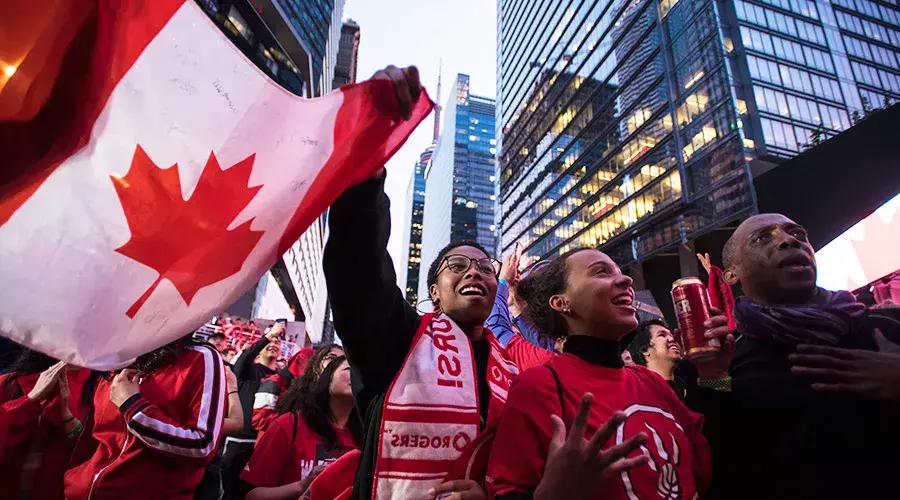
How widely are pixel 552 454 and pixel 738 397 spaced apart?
1.11 m

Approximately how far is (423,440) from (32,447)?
9.27 feet

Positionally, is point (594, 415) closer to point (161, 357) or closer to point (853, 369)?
point (853, 369)

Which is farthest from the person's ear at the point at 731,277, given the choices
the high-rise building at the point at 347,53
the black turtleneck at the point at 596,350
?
the high-rise building at the point at 347,53

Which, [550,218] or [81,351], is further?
[550,218]

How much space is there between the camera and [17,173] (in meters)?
1.49

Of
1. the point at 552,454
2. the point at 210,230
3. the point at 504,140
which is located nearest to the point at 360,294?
the point at 210,230

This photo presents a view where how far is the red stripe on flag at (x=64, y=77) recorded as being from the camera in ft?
4.79

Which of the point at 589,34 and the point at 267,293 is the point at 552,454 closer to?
the point at 267,293

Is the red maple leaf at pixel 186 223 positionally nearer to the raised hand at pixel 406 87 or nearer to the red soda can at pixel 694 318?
the raised hand at pixel 406 87

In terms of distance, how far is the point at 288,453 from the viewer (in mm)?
2965

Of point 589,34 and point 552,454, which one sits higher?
point 589,34

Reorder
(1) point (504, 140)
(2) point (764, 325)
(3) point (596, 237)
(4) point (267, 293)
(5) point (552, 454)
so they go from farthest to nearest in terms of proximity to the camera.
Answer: (1) point (504, 140)
(3) point (596, 237)
(4) point (267, 293)
(2) point (764, 325)
(5) point (552, 454)

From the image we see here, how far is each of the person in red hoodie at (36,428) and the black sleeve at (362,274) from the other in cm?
222

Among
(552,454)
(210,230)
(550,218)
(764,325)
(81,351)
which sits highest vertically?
(550,218)
